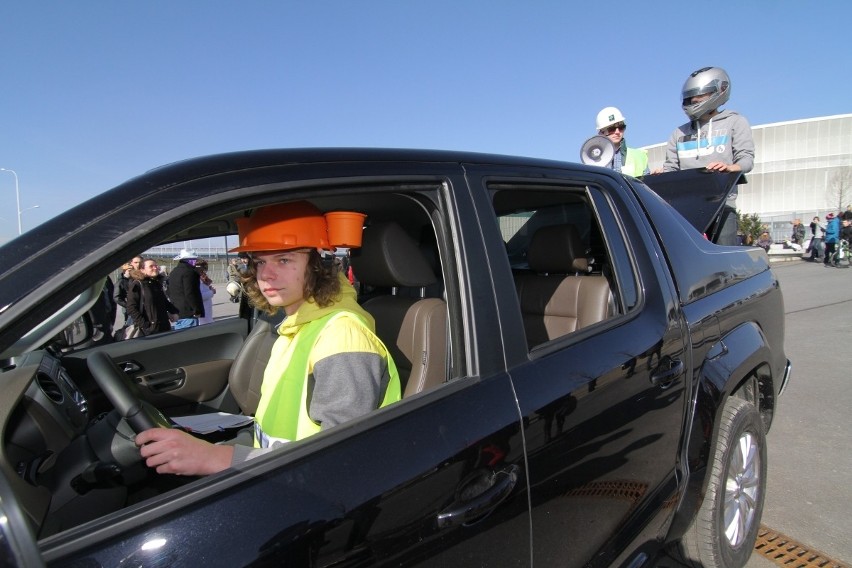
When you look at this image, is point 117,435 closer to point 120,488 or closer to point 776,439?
point 120,488

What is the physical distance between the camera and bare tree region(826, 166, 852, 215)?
43688mm

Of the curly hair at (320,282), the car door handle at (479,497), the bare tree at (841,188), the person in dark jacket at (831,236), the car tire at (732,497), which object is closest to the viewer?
the car door handle at (479,497)

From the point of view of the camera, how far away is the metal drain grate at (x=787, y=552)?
222 centimetres

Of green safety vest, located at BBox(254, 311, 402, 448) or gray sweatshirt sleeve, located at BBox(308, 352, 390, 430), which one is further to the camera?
green safety vest, located at BBox(254, 311, 402, 448)

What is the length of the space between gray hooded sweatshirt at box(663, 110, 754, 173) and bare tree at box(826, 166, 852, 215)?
4979 cm

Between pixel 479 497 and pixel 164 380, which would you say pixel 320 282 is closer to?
pixel 479 497

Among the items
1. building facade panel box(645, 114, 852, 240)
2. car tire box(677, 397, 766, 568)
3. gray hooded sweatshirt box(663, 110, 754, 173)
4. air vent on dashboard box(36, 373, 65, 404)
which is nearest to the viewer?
air vent on dashboard box(36, 373, 65, 404)

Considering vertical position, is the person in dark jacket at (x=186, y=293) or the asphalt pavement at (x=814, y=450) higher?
the person in dark jacket at (x=186, y=293)

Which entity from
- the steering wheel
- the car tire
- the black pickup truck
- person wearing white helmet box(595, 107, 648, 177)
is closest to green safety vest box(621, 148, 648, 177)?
person wearing white helmet box(595, 107, 648, 177)

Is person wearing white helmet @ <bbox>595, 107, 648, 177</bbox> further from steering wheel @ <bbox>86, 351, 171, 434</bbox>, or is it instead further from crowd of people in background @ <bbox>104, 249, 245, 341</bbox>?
crowd of people in background @ <bbox>104, 249, 245, 341</bbox>

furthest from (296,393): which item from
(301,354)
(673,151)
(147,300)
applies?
(147,300)

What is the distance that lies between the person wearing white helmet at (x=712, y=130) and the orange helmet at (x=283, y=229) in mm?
3438

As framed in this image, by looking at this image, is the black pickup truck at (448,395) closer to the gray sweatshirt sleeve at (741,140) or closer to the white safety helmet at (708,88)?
the gray sweatshirt sleeve at (741,140)

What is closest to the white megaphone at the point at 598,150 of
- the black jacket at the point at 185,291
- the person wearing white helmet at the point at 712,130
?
the person wearing white helmet at the point at 712,130
